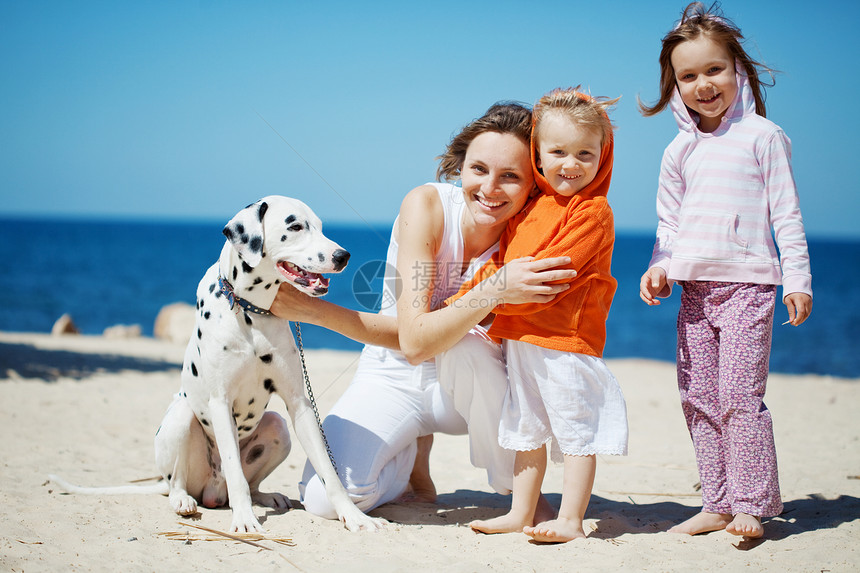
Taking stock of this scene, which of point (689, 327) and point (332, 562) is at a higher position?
point (689, 327)

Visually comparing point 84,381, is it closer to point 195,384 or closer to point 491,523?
point 195,384

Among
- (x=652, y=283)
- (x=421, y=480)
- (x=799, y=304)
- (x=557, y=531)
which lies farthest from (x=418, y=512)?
(x=799, y=304)

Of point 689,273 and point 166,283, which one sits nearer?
point 689,273

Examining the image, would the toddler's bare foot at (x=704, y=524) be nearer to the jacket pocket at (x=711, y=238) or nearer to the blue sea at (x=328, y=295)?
the jacket pocket at (x=711, y=238)

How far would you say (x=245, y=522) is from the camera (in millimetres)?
Result: 3289

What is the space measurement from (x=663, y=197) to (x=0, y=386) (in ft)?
24.2

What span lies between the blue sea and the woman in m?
1.16

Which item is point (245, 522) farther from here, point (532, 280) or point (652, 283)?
point (652, 283)

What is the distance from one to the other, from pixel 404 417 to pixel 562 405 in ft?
3.45

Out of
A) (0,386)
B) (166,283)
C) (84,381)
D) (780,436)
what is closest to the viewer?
(780,436)

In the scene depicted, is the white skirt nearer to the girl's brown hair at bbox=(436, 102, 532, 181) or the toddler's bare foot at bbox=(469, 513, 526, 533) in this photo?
the toddler's bare foot at bbox=(469, 513, 526, 533)

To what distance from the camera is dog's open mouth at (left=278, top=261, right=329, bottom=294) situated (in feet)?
10.7

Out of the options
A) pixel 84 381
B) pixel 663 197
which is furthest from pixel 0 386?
pixel 663 197

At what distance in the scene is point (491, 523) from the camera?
3.43 meters
